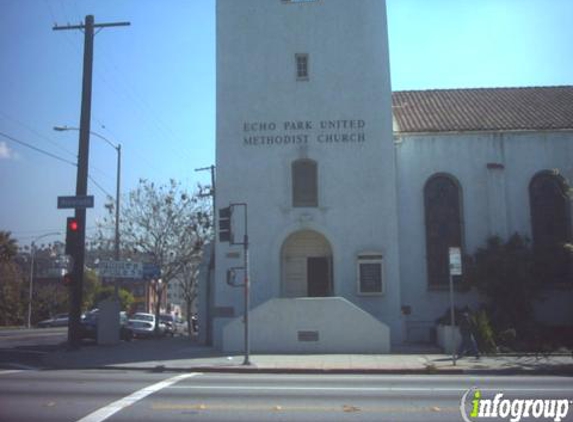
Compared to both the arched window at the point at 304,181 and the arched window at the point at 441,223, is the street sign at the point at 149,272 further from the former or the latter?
the arched window at the point at 441,223

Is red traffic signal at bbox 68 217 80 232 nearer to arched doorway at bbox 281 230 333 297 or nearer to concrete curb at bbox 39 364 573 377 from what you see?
concrete curb at bbox 39 364 573 377

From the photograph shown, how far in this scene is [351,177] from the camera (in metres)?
24.5

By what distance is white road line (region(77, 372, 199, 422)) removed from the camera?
9.27 meters

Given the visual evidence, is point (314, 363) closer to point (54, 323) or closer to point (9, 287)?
point (54, 323)

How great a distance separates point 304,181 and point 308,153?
3.62ft

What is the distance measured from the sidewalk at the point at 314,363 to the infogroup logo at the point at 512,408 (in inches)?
224

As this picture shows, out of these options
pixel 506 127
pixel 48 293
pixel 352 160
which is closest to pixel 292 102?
pixel 352 160

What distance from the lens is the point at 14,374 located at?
49.4ft

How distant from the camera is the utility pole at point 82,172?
21.9 m

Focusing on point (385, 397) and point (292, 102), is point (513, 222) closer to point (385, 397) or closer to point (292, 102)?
point (292, 102)

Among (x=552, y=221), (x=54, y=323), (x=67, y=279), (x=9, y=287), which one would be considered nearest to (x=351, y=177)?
(x=552, y=221)

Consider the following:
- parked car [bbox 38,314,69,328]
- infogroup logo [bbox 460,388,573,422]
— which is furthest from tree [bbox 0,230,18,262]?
infogroup logo [bbox 460,388,573,422]

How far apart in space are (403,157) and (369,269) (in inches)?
209

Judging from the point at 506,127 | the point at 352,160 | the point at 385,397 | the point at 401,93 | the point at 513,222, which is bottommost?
the point at 385,397
